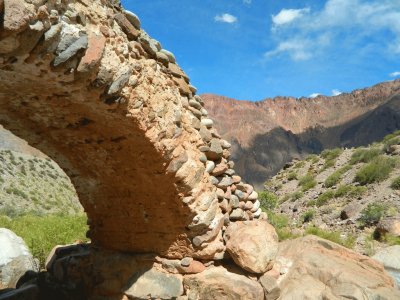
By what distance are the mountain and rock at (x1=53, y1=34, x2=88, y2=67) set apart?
64818mm

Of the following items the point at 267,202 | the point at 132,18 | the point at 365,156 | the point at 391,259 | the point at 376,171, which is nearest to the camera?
the point at 132,18

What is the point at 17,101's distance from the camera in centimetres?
371

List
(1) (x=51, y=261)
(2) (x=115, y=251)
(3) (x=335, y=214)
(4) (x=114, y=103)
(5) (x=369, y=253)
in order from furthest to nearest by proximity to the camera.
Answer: (3) (x=335, y=214)
(5) (x=369, y=253)
(1) (x=51, y=261)
(2) (x=115, y=251)
(4) (x=114, y=103)

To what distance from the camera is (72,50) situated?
2900 millimetres

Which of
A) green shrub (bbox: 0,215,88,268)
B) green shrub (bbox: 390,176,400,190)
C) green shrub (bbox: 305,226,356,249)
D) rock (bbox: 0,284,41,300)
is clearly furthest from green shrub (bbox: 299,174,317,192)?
rock (bbox: 0,284,41,300)

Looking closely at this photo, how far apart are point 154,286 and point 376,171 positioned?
1508cm

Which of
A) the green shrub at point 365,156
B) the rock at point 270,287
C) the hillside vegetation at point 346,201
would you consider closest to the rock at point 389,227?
the hillside vegetation at point 346,201

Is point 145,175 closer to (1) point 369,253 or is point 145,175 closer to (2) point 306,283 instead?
(2) point 306,283

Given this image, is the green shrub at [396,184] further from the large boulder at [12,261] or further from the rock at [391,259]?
the large boulder at [12,261]

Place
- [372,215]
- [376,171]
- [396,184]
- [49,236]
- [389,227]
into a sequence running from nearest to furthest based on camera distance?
[49,236] < [389,227] < [372,215] < [396,184] < [376,171]

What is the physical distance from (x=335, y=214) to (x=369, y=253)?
4.93 metres

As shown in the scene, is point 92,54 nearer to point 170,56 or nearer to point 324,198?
point 170,56

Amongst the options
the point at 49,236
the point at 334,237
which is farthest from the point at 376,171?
the point at 49,236

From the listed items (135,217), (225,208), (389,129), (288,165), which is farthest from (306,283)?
(389,129)
